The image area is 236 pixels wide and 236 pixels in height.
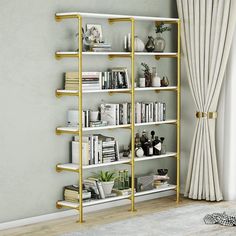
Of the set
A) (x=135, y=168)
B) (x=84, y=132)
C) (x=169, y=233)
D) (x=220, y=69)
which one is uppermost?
(x=220, y=69)

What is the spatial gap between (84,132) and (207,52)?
1589 mm

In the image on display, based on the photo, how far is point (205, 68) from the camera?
6352 mm

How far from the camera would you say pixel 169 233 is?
5.13 m

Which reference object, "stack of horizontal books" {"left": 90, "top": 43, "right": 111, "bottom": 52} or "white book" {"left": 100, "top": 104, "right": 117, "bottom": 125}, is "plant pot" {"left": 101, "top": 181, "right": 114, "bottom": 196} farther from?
"stack of horizontal books" {"left": 90, "top": 43, "right": 111, "bottom": 52}

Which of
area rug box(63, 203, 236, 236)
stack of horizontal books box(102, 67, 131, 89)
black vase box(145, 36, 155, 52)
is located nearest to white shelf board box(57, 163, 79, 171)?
area rug box(63, 203, 236, 236)

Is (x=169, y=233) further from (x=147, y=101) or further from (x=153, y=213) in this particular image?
(x=147, y=101)

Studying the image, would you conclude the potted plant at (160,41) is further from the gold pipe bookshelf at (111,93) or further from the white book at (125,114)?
the white book at (125,114)

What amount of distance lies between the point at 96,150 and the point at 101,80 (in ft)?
2.21

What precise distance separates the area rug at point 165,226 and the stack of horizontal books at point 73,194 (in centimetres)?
40

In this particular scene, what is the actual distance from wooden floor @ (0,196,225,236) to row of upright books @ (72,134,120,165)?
1.76 feet

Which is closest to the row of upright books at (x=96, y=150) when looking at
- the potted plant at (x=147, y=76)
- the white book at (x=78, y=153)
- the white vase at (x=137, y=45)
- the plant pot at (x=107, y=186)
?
the white book at (x=78, y=153)

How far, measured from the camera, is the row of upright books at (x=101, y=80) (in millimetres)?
5535

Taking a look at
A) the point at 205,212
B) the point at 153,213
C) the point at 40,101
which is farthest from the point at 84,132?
the point at 205,212

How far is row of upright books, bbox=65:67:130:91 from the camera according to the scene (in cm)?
554
